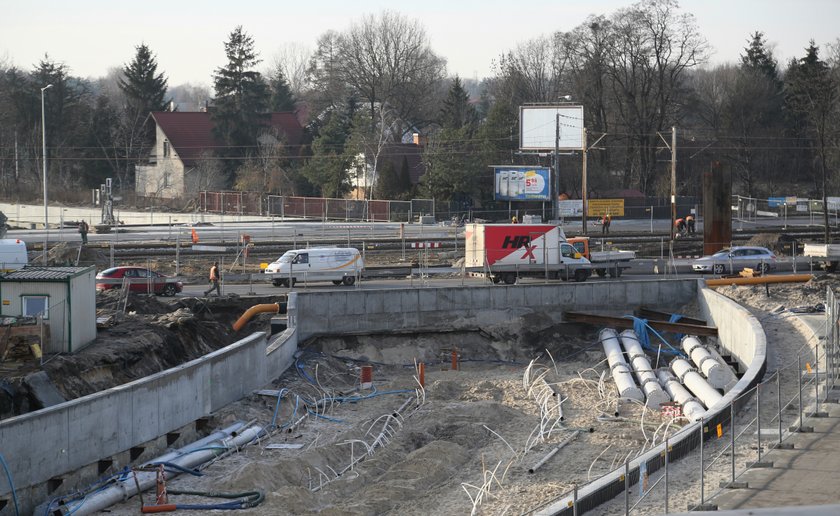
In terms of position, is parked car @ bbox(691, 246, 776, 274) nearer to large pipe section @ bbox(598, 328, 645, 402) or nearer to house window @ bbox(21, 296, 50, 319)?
large pipe section @ bbox(598, 328, 645, 402)

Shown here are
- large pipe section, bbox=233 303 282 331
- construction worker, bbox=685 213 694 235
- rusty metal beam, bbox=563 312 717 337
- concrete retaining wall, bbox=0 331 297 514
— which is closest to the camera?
concrete retaining wall, bbox=0 331 297 514

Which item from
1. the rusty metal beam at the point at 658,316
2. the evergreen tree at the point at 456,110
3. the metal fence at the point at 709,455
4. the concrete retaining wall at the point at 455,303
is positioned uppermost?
the evergreen tree at the point at 456,110

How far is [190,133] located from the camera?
83938 mm

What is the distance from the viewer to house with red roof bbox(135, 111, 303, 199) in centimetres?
8050

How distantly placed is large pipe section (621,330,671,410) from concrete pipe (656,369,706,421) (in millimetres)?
258

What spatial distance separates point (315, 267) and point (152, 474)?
764 inches

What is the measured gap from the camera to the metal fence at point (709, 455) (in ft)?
52.0

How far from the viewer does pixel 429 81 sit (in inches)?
3962

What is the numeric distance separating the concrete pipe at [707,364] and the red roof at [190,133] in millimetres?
56977

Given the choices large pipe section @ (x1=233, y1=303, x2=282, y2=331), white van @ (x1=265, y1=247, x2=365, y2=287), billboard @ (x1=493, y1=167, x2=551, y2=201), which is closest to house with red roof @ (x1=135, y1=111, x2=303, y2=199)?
billboard @ (x1=493, y1=167, x2=551, y2=201)

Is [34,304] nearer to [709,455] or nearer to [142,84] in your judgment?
[709,455]

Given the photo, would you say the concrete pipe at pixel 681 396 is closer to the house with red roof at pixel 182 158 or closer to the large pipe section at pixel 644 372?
the large pipe section at pixel 644 372

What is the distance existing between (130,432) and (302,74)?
139513 mm

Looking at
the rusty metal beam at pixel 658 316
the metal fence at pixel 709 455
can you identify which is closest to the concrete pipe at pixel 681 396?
the metal fence at pixel 709 455
